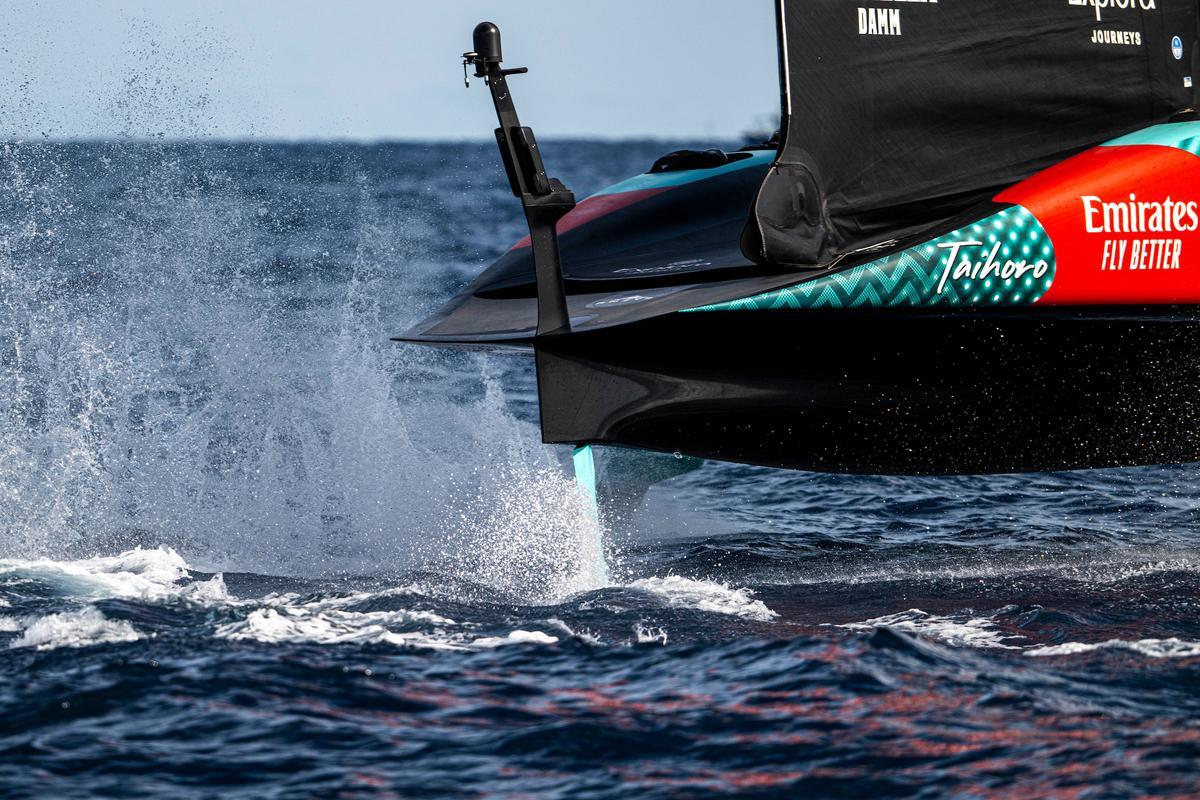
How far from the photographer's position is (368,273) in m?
15.3

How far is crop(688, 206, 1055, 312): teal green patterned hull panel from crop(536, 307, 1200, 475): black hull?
2.3 inches

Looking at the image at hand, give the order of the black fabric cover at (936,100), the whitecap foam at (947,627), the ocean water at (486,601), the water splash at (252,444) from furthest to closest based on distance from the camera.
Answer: the water splash at (252,444) → the black fabric cover at (936,100) → the whitecap foam at (947,627) → the ocean water at (486,601)

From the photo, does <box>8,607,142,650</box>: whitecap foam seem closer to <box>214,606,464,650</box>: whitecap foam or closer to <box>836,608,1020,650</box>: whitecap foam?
<box>214,606,464,650</box>: whitecap foam

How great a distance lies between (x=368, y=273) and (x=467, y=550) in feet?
31.3

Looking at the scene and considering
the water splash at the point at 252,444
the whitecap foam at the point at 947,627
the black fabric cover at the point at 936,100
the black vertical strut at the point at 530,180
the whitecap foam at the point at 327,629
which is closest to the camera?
the whitecap foam at the point at 327,629

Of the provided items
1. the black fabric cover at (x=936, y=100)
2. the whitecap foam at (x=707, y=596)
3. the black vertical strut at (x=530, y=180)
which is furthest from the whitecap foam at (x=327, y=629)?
the black fabric cover at (x=936, y=100)

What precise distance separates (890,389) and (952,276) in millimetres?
456

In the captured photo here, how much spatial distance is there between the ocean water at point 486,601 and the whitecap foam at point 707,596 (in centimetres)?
2

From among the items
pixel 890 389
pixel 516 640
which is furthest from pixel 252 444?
pixel 890 389

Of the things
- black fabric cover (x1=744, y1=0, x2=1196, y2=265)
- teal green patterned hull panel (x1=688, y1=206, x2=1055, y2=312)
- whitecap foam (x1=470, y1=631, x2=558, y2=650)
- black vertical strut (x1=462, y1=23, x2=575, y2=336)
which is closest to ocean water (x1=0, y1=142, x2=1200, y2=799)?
whitecap foam (x1=470, y1=631, x2=558, y2=650)

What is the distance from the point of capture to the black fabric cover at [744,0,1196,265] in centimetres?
545

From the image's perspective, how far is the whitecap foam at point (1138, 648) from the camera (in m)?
4.54

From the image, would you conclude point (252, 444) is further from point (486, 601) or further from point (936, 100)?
point (936, 100)

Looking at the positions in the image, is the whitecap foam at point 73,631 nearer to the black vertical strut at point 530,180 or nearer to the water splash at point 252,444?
the water splash at point 252,444
